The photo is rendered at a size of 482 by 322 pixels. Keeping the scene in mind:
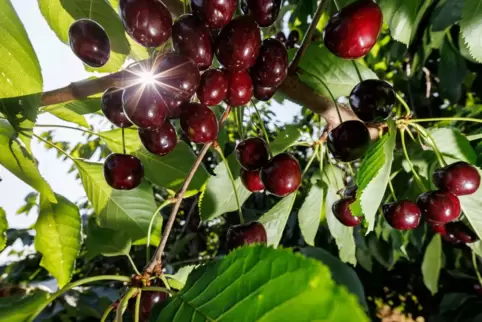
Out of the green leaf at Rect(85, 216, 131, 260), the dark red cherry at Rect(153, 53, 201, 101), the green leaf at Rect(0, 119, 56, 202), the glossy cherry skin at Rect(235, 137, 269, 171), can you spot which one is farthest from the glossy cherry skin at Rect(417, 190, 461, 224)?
the green leaf at Rect(0, 119, 56, 202)

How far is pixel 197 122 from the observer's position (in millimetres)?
832

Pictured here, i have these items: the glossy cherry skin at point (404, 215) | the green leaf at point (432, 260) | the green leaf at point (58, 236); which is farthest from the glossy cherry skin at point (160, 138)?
the green leaf at point (432, 260)

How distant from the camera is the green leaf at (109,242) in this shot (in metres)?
1.05

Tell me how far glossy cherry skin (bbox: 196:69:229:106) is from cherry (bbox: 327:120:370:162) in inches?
9.3

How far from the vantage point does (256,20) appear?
2.47 feet

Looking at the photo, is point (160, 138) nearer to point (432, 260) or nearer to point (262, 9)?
point (262, 9)

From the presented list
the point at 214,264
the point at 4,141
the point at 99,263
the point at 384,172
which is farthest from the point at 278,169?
the point at 99,263

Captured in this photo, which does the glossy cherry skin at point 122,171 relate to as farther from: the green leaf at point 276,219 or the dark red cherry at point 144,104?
the green leaf at point 276,219

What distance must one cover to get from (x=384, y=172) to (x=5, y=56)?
0.60 meters

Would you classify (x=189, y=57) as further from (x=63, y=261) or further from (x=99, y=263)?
(x=99, y=263)

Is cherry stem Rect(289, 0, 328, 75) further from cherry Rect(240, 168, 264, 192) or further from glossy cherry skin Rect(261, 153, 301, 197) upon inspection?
cherry Rect(240, 168, 264, 192)

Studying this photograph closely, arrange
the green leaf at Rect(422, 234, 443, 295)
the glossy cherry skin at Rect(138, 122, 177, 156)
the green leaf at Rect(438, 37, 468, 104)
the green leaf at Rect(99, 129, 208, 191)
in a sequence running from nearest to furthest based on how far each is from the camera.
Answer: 1. the glossy cherry skin at Rect(138, 122, 177, 156)
2. the green leaf at Rect(99, 129, 208, 191)
3. the green leaf at Rect(438, 37, 468, 104)
4. the green leaf at Rect(422, 234, 443, 295)

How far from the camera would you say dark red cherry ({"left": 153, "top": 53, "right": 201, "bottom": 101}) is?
27.9 inches

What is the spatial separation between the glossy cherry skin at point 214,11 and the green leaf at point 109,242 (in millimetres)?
561
